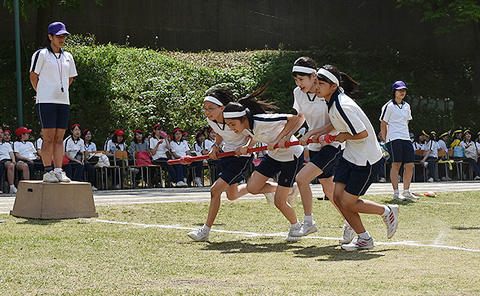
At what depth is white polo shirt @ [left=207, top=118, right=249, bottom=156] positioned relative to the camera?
27.4 ft

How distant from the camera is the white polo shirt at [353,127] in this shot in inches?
272

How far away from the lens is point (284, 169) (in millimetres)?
8125

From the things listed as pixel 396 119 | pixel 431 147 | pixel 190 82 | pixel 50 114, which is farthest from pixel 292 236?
pixel 190 82

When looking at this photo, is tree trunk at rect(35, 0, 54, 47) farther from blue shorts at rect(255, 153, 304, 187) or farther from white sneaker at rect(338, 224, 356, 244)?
white sneaker at rect(338, 224, 356, 244)

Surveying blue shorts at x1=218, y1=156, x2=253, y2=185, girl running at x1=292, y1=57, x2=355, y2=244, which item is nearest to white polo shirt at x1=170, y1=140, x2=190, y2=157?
blue shorts at x1=218, y1=156, x2=253, y2=185

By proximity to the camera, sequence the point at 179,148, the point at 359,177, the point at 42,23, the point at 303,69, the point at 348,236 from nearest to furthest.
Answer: the point at 359,177, the point at 348,236, the point at 303,69, the point at 179,148, the point at 42,23

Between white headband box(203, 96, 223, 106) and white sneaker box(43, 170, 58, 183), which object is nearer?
white headband box(203, 96, 223, 106)

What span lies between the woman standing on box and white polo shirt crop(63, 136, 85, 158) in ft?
23.3

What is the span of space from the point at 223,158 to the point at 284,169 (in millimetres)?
821

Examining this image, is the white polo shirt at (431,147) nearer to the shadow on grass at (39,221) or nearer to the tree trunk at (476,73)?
the tree trunk at (476,73)

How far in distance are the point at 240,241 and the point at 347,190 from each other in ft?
4.75

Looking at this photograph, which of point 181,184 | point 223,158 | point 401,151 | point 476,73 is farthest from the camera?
point 476,73

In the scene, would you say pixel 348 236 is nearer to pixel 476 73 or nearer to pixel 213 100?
pixel 213 100

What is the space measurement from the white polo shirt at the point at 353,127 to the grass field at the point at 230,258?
911 mm
